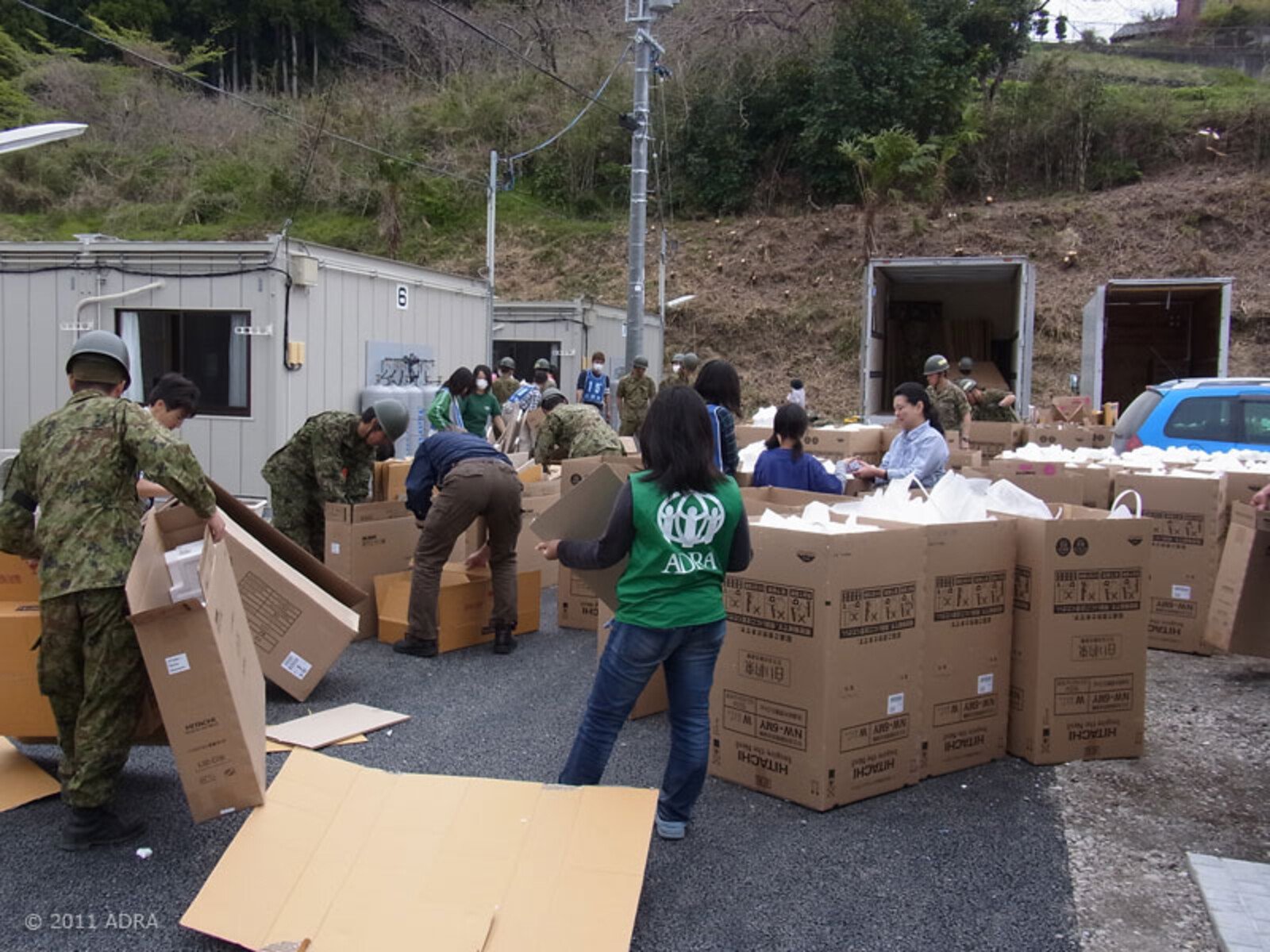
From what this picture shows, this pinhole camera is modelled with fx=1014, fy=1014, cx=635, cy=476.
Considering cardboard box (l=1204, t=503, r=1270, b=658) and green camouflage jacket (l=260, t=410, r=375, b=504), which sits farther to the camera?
green camouflage jacket (l=260, t=410, r=375, b=504)

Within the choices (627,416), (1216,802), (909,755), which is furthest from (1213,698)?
(627,416)

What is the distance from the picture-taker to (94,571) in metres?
3.37

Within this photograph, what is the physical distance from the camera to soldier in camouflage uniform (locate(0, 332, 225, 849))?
3.38 m

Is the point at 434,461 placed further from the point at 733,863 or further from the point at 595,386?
the point at 595,386

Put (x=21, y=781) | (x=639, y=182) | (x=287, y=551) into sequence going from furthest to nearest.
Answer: (x=639, y=182)
(x=287, y=551)
(x=21, y=781)

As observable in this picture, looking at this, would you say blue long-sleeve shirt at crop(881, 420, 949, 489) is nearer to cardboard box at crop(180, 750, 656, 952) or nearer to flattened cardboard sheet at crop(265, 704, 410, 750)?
flattened cardboard sheet at crop(265, 704, 410, 750)

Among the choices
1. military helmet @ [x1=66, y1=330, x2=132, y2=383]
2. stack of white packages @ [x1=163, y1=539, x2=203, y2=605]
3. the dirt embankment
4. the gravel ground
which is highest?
the dirt embankment

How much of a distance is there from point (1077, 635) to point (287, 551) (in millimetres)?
3613

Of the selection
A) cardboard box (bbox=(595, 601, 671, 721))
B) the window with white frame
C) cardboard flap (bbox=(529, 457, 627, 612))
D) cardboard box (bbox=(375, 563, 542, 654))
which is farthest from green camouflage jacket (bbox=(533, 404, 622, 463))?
cardboard flap (bbox=(529, 457, 627, 612))

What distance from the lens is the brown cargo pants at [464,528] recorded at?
5.88 metres

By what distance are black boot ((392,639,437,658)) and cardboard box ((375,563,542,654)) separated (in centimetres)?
7

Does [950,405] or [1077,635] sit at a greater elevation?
[950,405]

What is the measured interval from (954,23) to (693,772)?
96.4 feet

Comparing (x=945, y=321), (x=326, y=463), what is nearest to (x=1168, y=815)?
(x=326, y=463)
